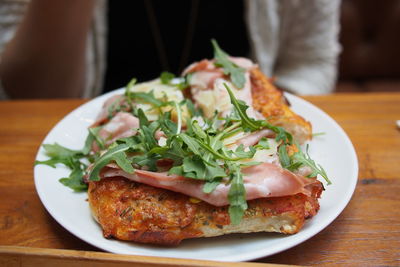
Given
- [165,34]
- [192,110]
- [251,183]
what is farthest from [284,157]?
[165,34]

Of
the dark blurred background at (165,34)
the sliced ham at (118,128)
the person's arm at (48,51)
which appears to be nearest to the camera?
the sliced ham at (118,128)

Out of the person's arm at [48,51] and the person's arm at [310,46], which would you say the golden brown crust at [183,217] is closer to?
the person's arm at [48,51]

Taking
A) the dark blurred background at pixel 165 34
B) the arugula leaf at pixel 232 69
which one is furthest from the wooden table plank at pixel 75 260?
the dark blurred background at pixel 165 34

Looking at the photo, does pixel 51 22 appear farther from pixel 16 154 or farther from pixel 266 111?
pixel 266 111

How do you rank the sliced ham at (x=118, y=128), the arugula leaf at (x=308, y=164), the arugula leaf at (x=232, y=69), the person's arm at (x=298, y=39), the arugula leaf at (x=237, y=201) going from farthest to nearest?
Answer: the person's arm at (x=298, y=39), the arugula leaf at (x=232, y=69), the sliced ham at (x=118, y=128), the arugula leaf at (x=308, y=164), the arugula leaf at (x=237, y=201)

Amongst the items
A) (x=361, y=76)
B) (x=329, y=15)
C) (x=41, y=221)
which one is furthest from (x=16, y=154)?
A: (x=361, y=76)

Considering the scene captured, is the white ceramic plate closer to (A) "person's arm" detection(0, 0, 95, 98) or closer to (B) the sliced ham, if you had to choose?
(B) the sliced ham
